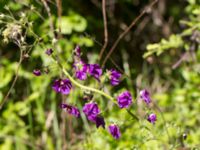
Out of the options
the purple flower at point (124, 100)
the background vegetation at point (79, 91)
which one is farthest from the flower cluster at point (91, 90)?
the background vegetation at point (79, 91)

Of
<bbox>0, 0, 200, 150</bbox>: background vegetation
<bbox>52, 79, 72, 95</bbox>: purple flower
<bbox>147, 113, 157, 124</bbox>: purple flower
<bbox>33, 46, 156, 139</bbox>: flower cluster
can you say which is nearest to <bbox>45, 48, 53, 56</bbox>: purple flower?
<bbox>33, 46, 156, 139</bbox>: flower cluster

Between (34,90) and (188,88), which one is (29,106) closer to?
(34,90)

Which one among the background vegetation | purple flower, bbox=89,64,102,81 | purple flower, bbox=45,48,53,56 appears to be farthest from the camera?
the background vegetation

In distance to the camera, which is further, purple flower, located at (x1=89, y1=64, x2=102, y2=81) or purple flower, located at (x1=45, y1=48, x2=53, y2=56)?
purple flower, located at (x1=89, y1=64, x2=102, y2=81)

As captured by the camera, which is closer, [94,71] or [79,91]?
[94,71]

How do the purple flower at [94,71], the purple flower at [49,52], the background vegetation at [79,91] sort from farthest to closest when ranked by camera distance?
the background vegetation at [79,91]
the purple flower at [94,71]
the purple flower at [49,52]

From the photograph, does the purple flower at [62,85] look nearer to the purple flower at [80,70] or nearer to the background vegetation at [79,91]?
the purple flower at [80,70]

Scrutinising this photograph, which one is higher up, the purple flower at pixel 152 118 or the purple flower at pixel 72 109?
the purple flower at pixel 72 109

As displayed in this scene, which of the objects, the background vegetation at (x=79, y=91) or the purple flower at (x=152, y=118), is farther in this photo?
the background vegetation at (x=79, y=91)

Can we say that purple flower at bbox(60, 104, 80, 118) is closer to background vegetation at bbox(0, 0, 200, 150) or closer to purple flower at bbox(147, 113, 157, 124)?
purple flower at bbox(147, 113, 157, 124)

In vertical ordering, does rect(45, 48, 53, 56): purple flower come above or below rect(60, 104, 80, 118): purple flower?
above

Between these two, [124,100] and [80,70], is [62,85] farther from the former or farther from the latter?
[124,100]

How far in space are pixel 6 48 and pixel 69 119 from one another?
0.84 meters

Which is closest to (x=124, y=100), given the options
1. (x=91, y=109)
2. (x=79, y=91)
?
(x=91, y=109)
